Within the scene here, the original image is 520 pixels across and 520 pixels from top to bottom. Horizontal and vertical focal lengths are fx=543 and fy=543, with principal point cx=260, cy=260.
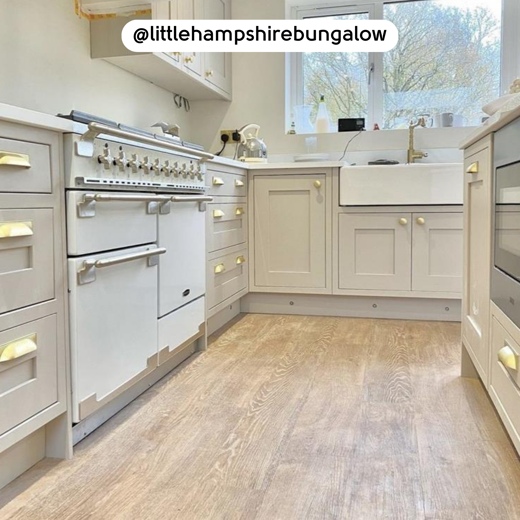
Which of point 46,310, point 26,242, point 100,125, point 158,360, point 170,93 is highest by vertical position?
point 170,93

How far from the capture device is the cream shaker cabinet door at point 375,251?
311 centimetres

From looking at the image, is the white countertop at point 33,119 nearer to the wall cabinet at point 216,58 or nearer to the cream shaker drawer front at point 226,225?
the cream shaker drawer front at point 226,225

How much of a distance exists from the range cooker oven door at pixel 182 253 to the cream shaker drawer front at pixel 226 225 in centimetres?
20

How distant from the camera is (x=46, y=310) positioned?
1347 millimetres

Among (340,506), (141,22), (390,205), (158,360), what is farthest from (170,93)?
(340,506)

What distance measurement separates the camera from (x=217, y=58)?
3484 millimetres

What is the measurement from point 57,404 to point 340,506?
74 cm

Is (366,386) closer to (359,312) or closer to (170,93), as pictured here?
(359,312)

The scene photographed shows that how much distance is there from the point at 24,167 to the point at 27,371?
479mm

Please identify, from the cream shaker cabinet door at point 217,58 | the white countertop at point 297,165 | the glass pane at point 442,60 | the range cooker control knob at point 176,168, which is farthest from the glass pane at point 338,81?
the range cooker control knob at point 176,168

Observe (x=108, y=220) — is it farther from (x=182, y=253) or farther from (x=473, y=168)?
(x=473, y=168)

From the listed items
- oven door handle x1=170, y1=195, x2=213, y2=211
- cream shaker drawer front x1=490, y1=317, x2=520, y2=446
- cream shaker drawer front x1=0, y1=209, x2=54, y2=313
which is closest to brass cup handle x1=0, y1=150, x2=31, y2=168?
cream shaker drawer front x1=0, y1=209, x2=54, y2=313

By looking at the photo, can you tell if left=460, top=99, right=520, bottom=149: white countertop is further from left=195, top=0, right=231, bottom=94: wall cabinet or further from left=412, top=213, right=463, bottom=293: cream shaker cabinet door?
left=195, top=0, right=231, bottom=94: wall cabinet

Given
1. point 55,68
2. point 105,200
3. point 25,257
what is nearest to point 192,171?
point 55,68
